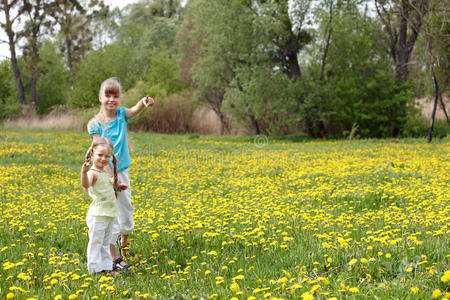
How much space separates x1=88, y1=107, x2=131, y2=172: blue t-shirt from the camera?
14.5 feet

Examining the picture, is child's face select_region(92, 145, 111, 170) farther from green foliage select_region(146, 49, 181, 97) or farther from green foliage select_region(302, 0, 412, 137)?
green foliage select_region(146, 49, 181, 97)

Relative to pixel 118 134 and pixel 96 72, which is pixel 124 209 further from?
pixel 96 72

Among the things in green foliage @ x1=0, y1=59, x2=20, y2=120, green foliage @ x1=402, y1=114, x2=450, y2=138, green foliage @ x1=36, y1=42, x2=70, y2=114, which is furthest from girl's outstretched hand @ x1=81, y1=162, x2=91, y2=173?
green foliage @ x1=36, y1=42, x2=70, y2=114

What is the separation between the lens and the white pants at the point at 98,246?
3.87m

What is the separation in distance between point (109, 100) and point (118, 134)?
1.28ft

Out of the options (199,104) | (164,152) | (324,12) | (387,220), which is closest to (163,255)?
(387,220)

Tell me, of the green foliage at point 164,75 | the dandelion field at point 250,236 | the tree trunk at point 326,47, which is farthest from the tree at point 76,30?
the dandelion field at point 250,236

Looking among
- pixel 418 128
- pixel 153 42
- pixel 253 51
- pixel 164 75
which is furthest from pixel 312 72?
pixel 153 42

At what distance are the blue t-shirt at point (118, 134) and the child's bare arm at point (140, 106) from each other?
71 millimetres

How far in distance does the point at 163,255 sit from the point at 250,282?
1.39 m

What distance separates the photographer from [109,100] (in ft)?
14.5

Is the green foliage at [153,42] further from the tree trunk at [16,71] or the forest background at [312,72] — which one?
the forest background at [312,72]

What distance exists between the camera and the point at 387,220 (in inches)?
198

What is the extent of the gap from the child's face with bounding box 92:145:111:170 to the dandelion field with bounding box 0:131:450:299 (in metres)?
1.00
